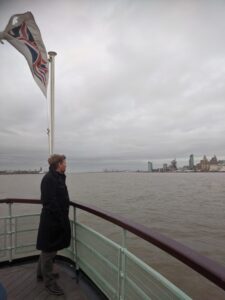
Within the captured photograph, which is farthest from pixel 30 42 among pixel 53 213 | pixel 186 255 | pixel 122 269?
pixel 186 255

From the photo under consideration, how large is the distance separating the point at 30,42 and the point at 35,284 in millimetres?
3129

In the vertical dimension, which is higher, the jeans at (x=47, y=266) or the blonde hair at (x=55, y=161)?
the blonde hair at (x=55, y=161)

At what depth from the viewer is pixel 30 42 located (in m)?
3.50

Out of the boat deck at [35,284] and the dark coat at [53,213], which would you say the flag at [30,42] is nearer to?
the dark coat at [53,213]

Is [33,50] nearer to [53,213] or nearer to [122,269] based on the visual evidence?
[53,213]

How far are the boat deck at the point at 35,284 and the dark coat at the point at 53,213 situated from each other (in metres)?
0.55

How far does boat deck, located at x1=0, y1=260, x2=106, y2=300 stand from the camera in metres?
2.81

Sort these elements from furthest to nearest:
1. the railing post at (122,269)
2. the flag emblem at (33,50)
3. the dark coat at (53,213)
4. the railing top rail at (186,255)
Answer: the flag emblem at (33,50), the dark coat at (53,213), the railing post at (122,269), the railing top rail at (186,255)

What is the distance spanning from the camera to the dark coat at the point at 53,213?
2.70 metres

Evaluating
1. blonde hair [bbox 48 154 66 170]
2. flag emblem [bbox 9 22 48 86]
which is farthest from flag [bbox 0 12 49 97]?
blonde hair [bbox 48 154 66 170]

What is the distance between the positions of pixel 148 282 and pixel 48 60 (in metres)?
3.22

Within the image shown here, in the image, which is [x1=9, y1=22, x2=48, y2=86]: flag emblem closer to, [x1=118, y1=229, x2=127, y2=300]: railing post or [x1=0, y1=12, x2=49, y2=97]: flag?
[x1=0, y1=12, x2=49, y2=97]: flag

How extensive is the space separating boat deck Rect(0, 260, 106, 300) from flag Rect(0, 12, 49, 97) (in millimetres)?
2469

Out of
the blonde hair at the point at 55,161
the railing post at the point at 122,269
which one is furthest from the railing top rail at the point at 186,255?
the blonde hair at the point at 55,161
